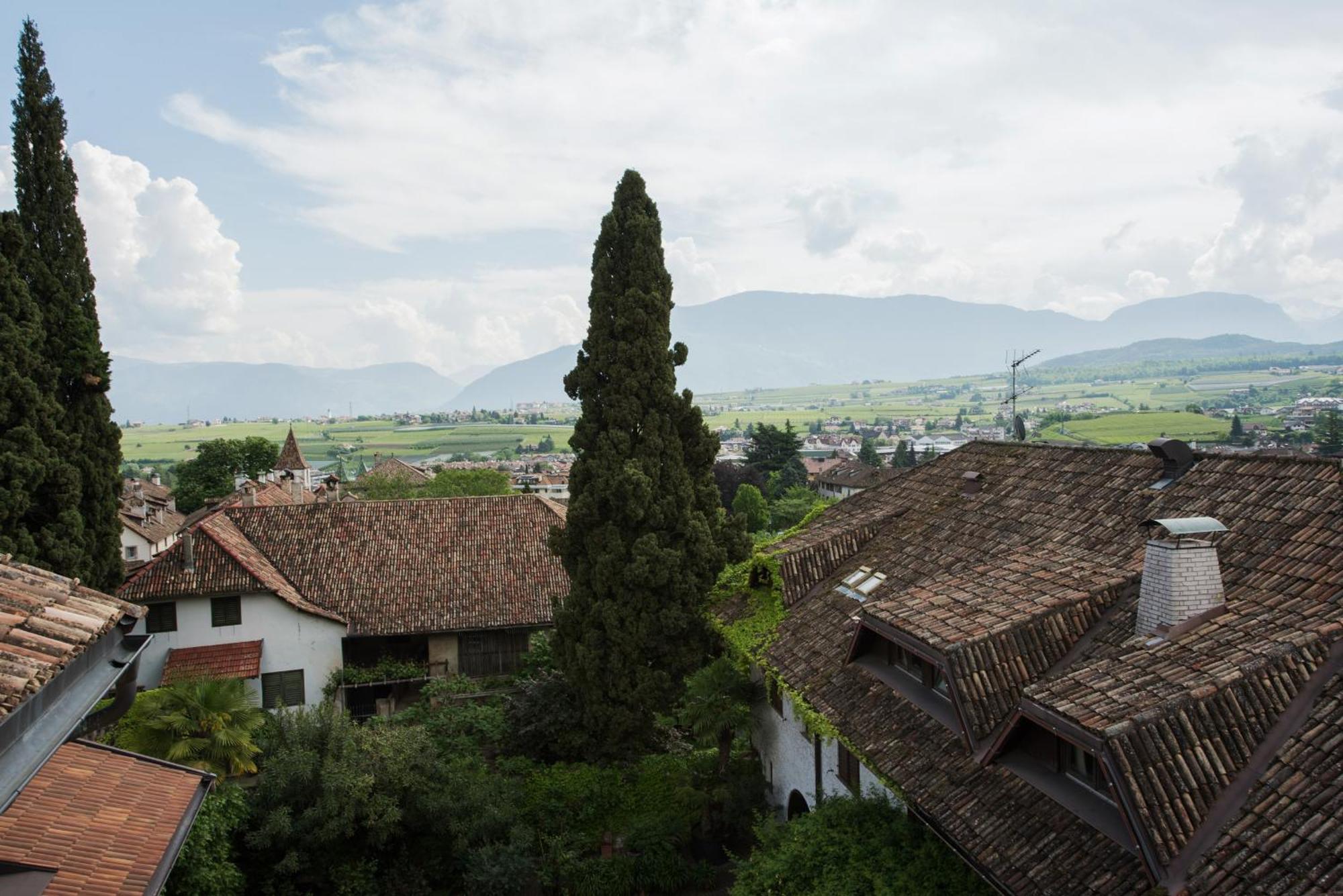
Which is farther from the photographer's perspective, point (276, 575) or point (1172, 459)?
point (276, 575)

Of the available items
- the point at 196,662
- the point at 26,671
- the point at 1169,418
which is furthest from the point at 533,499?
the point at 1169,418

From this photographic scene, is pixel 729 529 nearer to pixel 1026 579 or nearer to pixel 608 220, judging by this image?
pixel 608 220

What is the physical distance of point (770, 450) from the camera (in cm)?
8981

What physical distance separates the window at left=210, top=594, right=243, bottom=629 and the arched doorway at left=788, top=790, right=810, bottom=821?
17.0m

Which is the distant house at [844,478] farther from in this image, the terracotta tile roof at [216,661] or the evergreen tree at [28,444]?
the evergreen tree at [28,444]

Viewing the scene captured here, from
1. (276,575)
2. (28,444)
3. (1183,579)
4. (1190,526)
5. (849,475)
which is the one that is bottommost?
(849,475)

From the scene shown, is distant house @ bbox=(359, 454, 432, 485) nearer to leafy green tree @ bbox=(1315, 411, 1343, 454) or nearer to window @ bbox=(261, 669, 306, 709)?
window @ bbox=(261, 669, 306, 709)

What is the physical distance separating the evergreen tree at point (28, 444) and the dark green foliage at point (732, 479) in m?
47.6

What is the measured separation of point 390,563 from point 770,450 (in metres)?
64.4

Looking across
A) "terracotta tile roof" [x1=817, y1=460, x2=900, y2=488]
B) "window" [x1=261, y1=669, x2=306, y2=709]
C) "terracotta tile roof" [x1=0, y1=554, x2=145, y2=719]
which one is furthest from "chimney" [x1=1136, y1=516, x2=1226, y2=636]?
Result: "terracotta tile roof" [x1=817, y1=460, x2=900, y2=488]

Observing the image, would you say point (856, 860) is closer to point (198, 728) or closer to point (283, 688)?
point (198, 728)

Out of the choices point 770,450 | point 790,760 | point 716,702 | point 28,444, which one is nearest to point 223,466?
point 770,450

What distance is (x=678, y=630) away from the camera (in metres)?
18.7

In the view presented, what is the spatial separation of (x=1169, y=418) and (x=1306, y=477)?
250ft
